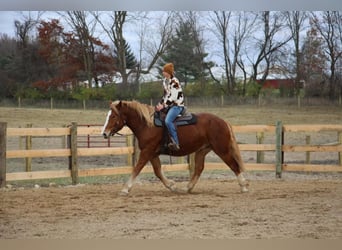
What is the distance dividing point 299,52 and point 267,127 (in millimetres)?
923

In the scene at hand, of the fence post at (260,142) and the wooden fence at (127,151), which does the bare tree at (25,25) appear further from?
the fence post at (260,142)

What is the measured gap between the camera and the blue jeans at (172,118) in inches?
202

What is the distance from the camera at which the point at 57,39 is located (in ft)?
17.6

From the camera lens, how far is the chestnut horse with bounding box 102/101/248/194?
5.19 metres

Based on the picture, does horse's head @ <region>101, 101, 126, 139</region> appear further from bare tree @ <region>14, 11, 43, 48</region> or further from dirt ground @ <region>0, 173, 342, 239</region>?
bare tree @ <region>14, 11, 43, 48</region>

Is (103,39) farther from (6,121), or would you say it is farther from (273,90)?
(273,90)

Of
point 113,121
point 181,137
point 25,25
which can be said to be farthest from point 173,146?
point 25,25

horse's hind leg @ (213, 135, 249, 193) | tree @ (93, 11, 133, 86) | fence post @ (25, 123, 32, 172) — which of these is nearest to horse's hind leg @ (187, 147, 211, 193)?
horse's hind leg @ (213, 135, 249, 193)

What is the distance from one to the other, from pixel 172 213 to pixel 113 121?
1049 millimetres

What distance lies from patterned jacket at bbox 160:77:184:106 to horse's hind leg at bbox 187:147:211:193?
1.84ft

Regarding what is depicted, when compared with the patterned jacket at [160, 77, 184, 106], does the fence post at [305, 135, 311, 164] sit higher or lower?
lower

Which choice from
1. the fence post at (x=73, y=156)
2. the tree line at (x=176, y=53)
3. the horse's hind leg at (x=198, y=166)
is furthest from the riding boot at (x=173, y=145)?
the fence post at (x=73, y=156)

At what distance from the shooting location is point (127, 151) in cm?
606

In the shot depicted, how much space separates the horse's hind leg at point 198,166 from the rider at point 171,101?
34 centimetres
